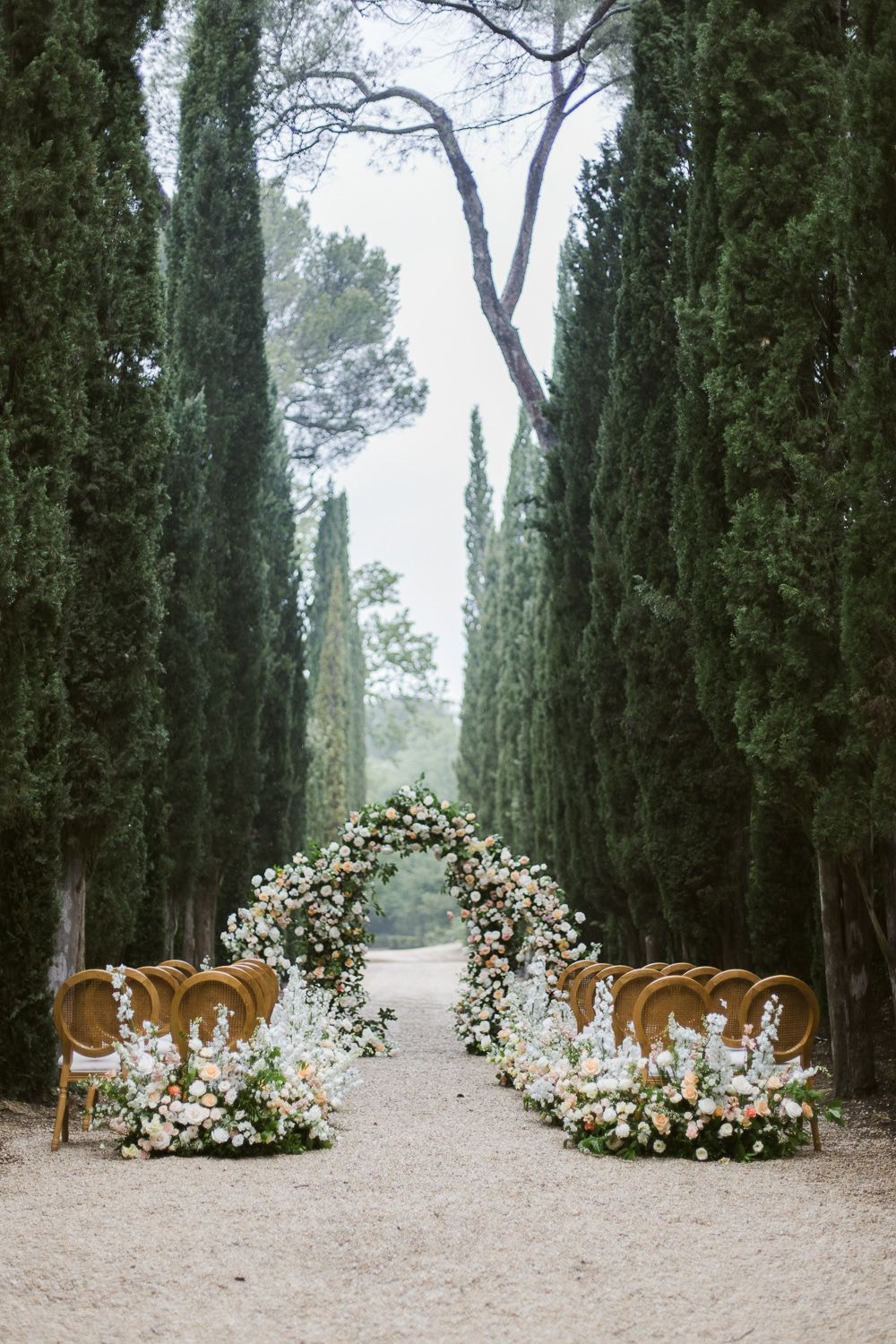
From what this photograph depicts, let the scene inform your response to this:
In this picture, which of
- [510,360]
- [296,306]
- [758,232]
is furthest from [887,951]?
[296,306]

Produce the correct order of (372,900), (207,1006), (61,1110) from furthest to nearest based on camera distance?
1. (372,900)
2. (207,1006)
3. (61,1110)

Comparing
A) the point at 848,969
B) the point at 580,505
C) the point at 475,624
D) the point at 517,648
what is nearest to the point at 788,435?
the point at 848,969

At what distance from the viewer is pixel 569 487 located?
603 inches

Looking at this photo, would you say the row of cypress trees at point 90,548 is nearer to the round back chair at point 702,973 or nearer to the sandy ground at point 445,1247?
the sandy ground at point 445,1247

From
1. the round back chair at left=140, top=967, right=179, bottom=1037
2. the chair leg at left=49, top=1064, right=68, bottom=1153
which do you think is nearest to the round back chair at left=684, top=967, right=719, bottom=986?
the round back chair at left=140, top=967, right=179, bottom=1037

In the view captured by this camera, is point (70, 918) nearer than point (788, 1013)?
No

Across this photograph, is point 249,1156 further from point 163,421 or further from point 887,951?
point 163,421

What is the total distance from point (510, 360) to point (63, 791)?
33.6 ft

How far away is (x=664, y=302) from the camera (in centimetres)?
1147

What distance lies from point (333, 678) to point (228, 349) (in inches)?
646

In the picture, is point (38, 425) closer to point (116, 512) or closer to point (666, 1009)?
point (116, 512)

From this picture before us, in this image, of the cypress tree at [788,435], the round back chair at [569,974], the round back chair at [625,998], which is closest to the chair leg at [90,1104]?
the round back chair at [625,998]

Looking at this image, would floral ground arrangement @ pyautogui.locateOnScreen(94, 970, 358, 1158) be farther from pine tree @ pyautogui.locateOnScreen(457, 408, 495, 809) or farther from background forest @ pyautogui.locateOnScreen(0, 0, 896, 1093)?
pine tree @ pyautogui.locateOnScreen(457, 408, 495, 809)

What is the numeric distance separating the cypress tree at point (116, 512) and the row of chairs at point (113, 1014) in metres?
1.70
